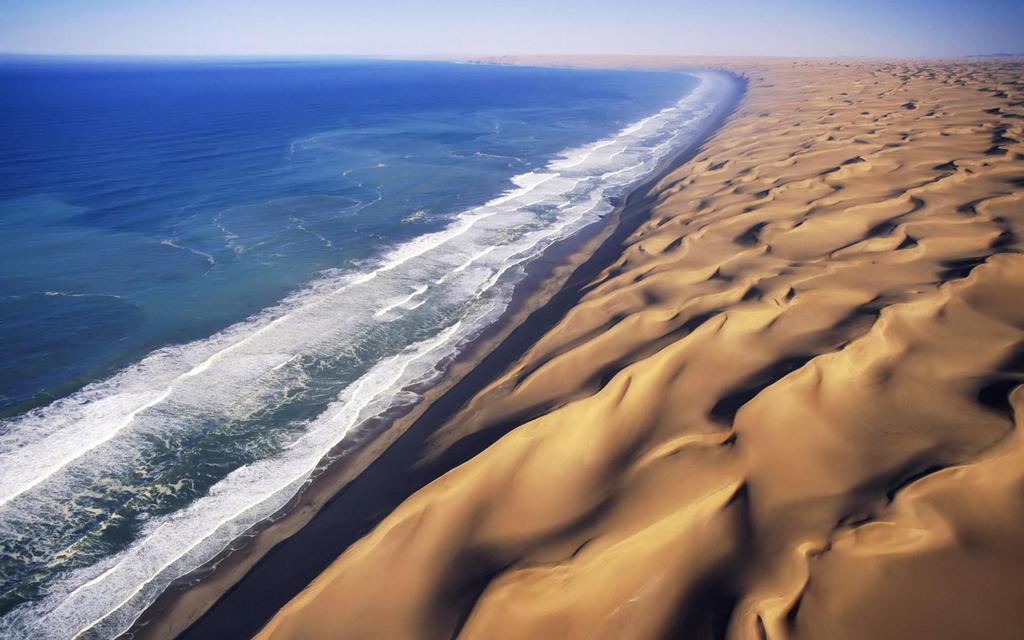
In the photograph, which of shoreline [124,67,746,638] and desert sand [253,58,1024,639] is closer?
desert sand [253,58,1024,639]

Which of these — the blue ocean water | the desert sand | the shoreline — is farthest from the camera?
the blue ocean water

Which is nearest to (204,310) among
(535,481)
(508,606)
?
(535,481)

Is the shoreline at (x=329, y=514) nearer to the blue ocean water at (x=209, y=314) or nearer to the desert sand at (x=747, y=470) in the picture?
the blue ocean water at (x=209, y=314)

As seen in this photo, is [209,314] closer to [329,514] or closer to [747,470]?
[329,514]

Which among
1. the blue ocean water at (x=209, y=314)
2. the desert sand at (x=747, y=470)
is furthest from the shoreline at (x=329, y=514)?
the desert sand at (x=747, y=470)

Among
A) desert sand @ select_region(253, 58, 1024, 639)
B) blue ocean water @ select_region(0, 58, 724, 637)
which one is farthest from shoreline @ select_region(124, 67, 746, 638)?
desert sand @ select_region(253, 58, 1024, 639)

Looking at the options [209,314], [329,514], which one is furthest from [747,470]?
[209,314]

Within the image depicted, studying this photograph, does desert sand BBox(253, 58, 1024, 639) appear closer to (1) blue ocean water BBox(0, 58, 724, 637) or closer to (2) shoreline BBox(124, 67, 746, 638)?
(2) shoreline BBox(124, 67, 746, 638)
